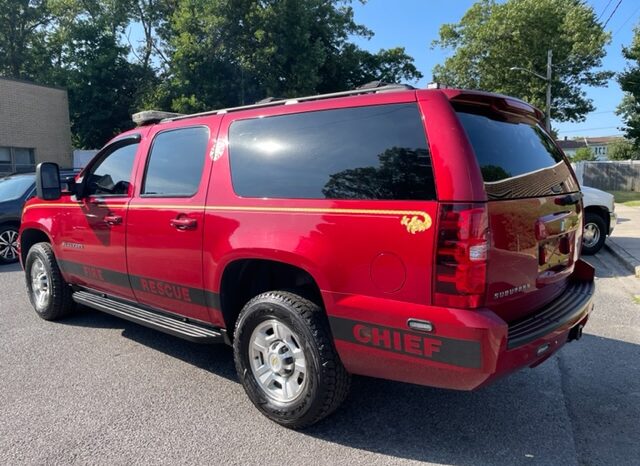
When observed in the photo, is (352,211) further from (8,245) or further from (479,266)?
(8,245)

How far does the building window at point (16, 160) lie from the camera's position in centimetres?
1927

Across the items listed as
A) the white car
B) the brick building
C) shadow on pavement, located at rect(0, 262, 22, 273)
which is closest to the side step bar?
shadow on pavement, located at rect(0, 262, 22, 273)

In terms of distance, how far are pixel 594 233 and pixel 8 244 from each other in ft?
32.8

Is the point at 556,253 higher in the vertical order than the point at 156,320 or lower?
higher

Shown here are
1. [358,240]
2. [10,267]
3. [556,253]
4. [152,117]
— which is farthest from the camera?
[10,267]

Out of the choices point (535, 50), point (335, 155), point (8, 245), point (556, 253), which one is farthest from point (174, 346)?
point (535, 50)

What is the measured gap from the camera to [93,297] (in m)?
4.63

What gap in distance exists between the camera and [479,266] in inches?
96.7

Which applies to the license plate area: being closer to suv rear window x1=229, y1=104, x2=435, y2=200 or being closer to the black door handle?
the black door handle

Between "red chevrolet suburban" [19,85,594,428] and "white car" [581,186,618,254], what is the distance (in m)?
5.56

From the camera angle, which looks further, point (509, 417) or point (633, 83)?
point (633, 83)

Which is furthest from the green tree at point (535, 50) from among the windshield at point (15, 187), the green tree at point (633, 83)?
the windshield at point (15, 187)

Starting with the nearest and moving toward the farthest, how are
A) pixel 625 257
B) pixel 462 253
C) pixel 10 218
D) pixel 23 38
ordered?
pixel 462 253, pixel 625 257, pixel 10 218, pixel 23 38

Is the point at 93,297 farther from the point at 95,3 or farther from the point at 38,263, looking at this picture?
the point at 95,3
